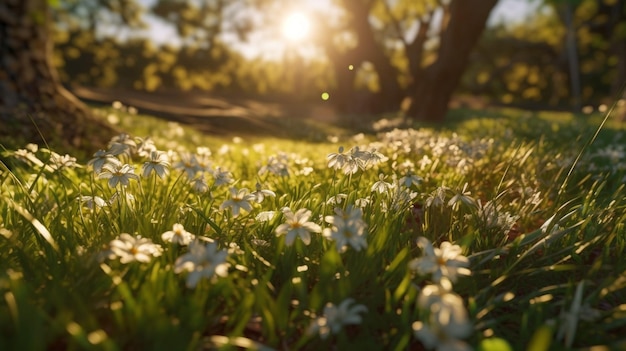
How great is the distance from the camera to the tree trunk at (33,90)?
569 cm

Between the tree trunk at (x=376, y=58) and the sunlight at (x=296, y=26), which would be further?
the sunlight at (x=296, y=26)

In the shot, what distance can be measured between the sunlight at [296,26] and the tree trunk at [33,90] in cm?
2008

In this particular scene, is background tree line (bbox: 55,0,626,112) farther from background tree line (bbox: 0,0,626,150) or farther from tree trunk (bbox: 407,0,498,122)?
tree trunk (bbox: 407,0,498,122)

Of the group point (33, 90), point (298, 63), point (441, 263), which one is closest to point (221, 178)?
point (441, 263)

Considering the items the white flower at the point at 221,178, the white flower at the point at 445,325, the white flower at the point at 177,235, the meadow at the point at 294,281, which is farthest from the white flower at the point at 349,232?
the white flower at the point at 221,178

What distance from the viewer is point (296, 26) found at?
104ft

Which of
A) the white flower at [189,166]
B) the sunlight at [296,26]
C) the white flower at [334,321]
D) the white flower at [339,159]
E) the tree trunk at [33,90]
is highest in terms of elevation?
the sunlight at [296,26]

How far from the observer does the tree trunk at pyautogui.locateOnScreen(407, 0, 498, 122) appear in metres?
11.6

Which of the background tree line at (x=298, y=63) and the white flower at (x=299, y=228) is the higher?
the background tree line at (x=298, y=63)

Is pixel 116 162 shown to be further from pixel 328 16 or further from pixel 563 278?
pixel 328 16

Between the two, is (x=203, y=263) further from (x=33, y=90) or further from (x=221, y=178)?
(x=33, y=90)

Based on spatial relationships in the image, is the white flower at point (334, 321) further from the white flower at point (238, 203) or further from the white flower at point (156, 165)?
the white flower at point (156, 165)

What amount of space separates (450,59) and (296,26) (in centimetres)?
2029

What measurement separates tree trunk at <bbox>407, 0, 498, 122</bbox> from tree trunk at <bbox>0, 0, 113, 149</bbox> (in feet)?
29.6
